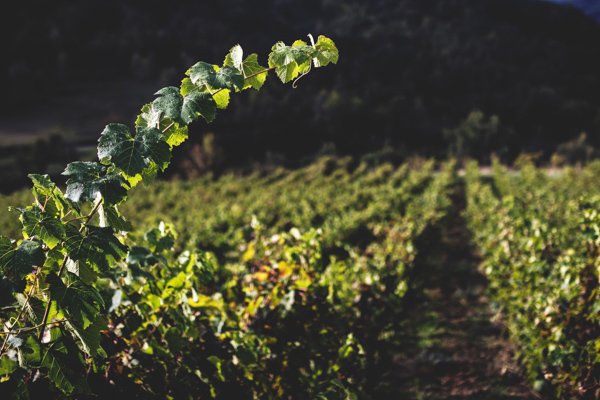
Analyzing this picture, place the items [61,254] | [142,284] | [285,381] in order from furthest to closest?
[285,381], [142,284], [61,254]

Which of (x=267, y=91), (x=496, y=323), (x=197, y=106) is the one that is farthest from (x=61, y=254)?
(x=267, y=91)

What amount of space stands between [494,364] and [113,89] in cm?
7928

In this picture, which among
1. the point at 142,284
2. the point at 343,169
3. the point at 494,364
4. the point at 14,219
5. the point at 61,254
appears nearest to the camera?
the point at 61,254

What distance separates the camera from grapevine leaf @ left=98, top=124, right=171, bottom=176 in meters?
1.02

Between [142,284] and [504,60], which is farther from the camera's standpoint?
[504,60]

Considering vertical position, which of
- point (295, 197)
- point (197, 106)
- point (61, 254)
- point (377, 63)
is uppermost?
point (377, 63)

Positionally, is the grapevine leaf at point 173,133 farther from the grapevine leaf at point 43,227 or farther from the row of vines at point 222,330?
the row of vines at point 222,330

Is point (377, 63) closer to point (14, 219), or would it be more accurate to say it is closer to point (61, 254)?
point (14, 219)

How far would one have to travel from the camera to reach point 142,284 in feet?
5.72

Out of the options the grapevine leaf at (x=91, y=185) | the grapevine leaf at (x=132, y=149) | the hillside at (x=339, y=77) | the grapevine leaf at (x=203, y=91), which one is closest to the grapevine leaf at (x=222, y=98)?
the grapevine leaf at (x=203, y=91)

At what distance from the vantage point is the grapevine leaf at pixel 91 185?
3.26 ft

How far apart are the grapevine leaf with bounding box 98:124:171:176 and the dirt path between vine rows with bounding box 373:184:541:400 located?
274 centimetres

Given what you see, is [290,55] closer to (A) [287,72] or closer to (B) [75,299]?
(A) [287,72]

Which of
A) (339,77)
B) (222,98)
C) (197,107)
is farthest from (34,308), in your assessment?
(339,77)
